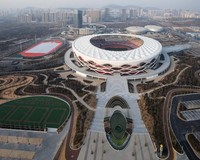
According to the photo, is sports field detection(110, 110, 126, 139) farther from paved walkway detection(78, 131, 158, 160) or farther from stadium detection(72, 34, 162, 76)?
stadium detection(72, 34, 162, 76)

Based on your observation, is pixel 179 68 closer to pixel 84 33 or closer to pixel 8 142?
pixel 8 142

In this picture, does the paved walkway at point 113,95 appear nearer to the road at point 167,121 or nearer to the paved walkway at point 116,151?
the paved walkway at point 116,151

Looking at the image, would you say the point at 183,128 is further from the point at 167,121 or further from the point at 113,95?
the point at 113,95

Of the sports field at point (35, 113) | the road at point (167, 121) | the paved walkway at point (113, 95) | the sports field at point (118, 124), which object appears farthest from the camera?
the sports field at point (35, 113)

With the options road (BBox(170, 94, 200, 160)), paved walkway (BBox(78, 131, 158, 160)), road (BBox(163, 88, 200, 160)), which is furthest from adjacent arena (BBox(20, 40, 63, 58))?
road (BBox(170, 94, 200, 160))

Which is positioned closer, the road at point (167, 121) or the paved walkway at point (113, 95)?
the road at point (167, 121)

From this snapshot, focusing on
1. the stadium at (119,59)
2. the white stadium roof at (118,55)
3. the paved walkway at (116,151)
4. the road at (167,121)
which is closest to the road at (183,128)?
the road at (167,121)

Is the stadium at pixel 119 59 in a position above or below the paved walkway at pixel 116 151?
above

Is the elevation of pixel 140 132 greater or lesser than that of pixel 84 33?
lesser

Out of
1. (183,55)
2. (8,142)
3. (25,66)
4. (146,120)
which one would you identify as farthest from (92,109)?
(183,55)
